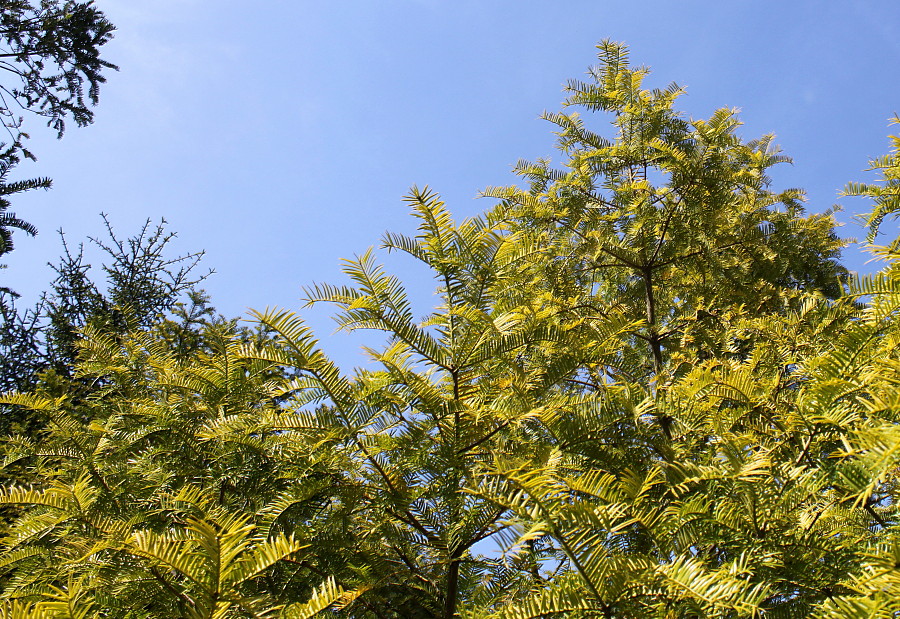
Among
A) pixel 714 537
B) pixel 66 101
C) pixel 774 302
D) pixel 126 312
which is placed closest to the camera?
pixel 714 537

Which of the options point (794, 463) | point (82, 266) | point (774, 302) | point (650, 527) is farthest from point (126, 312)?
point (82, 266)

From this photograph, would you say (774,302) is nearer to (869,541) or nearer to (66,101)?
(869,541)

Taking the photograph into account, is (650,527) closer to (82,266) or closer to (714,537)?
(714,537)

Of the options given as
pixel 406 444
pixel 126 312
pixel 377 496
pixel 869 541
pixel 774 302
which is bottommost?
pixel 869 541

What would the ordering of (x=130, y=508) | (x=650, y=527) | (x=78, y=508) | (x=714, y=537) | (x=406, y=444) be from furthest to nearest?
1. (x=130, y=508)
2. (x=406, y=444)
3. (x=78, y=508)
4. (x=714, y=537)
5. (x=650, y=527)

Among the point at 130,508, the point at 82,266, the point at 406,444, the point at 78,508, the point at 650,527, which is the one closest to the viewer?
the point at 650,527

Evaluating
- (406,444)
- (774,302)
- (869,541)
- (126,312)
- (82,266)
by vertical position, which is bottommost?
(869,541)

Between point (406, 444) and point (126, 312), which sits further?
point (126, 312)

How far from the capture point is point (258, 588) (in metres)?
2.24

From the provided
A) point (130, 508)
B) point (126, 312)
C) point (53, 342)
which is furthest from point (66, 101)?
point (130, 508)

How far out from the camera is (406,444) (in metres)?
2.08

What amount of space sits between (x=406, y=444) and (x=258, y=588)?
81 cm

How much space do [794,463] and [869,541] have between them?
0.31 metres

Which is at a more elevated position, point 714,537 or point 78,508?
point 78,508
